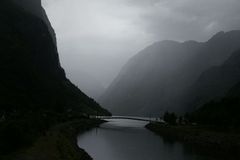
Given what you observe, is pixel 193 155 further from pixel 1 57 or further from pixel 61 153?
pixel 1 57

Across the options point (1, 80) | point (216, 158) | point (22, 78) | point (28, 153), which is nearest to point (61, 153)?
point (28, 153)

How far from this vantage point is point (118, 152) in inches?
3051

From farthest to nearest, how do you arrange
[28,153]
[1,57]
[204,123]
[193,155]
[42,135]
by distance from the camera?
[1,57] → [204,123] → [193,155] → [42,135] → [28,153]

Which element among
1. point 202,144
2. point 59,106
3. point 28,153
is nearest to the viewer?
point 28,153

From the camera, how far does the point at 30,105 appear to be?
16112 cm

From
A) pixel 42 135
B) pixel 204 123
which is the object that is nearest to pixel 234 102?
pixel 204 123

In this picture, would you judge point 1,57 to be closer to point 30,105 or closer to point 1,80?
point 1,80

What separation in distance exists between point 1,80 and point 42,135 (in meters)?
110

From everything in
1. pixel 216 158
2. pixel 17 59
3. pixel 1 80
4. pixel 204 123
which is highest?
pixel 17 59

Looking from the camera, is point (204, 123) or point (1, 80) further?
point (1, 80)

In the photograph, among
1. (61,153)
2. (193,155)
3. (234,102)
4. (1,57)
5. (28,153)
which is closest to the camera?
(28,153)

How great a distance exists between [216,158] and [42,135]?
115ft

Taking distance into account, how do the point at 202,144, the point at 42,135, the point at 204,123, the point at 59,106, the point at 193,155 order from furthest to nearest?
the point at 59,106, the point at 204,123, the point at 202,144, the point at 193,155, the point at 42,135

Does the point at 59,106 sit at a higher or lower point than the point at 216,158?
higher
